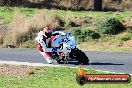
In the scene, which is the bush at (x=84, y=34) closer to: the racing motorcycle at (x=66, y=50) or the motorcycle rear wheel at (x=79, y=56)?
the racing motorcycle at (x=66, y=50)

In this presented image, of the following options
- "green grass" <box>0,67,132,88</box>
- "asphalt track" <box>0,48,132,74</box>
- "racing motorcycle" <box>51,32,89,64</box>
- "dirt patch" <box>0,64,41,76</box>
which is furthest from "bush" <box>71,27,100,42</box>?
"green grass" <box>0,67,132,88</box>

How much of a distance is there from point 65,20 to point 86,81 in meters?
24.2

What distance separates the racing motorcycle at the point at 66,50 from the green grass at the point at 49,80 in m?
2.03

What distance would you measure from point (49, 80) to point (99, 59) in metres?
6.73

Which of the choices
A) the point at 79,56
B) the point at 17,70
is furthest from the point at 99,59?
the point at 17,70

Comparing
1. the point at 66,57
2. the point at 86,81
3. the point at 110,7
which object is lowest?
the point at 110,7

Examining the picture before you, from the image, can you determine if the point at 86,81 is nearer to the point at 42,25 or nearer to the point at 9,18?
the point at 42,25

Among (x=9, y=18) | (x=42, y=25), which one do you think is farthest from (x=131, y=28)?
(x=9, y=18)

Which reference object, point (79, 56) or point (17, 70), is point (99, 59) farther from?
point (17, 70)

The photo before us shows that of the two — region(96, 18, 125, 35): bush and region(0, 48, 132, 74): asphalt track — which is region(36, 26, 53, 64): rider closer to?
region(0, 48, 132, 74): asphalt track

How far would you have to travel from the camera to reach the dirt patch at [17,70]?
1733 cm

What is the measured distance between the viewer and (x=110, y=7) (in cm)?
4912

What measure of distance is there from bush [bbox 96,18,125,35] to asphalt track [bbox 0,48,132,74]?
711cm

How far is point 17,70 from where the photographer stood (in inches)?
712
